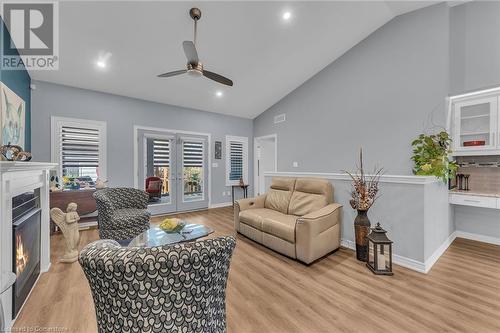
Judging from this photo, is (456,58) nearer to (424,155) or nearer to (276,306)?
(424,155)

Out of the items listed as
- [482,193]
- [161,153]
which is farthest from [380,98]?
[161,153]

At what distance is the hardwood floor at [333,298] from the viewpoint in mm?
1613

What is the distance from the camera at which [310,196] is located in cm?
325

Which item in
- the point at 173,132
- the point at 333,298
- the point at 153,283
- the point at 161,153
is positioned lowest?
the point at 333,298

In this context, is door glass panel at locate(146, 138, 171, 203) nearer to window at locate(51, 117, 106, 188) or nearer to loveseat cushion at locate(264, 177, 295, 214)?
window at locate(51, 117, 106, 188)

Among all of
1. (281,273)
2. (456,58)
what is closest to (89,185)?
(281,273)

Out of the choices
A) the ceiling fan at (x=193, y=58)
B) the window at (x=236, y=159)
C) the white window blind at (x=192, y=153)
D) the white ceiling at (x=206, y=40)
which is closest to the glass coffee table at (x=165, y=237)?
the ceiling fan at (x=193, y=58)

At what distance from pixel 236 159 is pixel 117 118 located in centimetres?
326

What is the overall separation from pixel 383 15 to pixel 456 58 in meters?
1.36

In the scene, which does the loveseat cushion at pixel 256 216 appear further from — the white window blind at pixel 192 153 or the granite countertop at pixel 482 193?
the granite countertop at pixel 482 193

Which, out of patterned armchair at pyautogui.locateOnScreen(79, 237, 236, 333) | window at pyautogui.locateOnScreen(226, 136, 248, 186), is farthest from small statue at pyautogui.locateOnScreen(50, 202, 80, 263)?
window at pyautogui.locateOnScreen(226, 136, 248, 186)

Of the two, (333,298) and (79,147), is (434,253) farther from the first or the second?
(79,147)

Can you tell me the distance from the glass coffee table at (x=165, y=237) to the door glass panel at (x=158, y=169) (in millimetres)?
2572

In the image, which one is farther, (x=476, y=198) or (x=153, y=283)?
(x=476, y=198)
